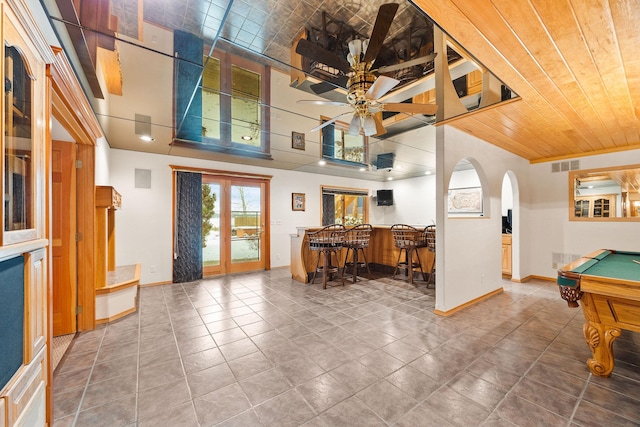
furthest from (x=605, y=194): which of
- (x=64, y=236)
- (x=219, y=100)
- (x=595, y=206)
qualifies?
(x=64, y=236)

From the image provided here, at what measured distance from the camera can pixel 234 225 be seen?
5.80 m

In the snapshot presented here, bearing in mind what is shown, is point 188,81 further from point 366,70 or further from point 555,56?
point 555,56

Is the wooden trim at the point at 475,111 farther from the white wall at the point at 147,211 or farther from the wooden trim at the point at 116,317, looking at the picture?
the wooden trim at the point at 116,317

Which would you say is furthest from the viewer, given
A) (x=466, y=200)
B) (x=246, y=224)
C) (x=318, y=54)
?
(x=466, y=200)

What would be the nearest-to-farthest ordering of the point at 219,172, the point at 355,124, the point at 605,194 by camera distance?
the point at 355,124
the point at 605,194
the point at 219,172

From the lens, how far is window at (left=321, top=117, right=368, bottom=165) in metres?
5.39

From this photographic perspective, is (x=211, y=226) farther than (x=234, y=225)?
No

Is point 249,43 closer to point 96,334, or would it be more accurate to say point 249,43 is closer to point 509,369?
point 96,334

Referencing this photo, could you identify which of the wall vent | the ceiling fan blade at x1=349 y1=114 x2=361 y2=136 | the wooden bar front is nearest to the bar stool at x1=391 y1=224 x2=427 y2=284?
the wooden bar front

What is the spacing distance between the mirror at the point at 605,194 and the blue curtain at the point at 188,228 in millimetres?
7251

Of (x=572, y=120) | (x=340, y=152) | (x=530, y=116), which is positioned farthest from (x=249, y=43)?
(x=572, y=120)

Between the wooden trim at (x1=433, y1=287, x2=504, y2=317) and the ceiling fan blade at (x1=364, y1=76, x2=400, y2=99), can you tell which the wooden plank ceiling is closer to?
the ceiling fan blade at (x1=364, y1=76, x2=400, y2=99)

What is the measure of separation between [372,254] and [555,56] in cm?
469

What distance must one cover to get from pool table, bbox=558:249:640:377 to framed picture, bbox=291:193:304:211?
5.39m
